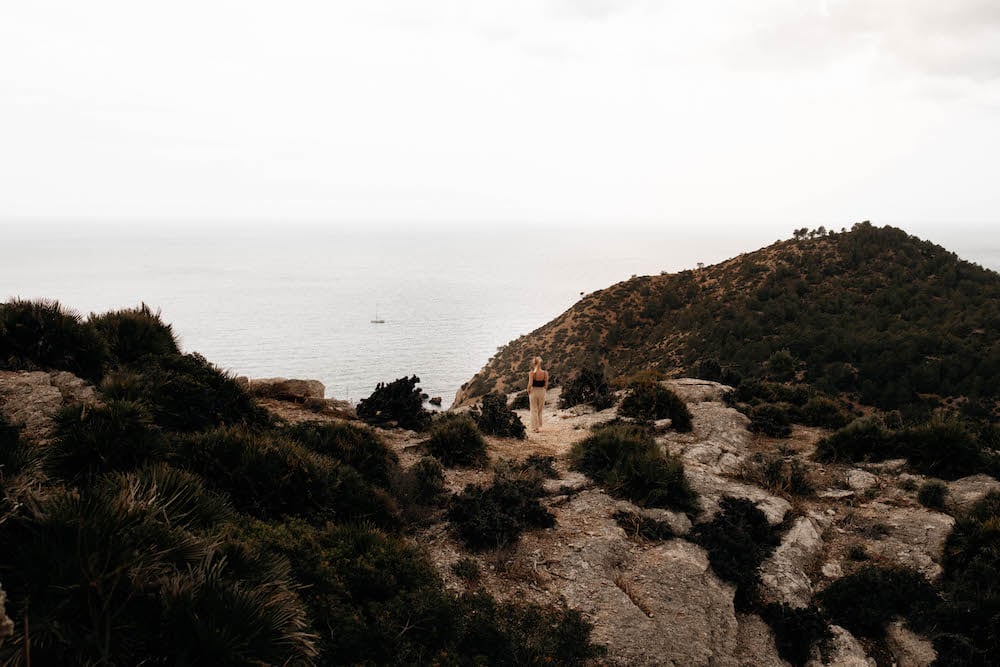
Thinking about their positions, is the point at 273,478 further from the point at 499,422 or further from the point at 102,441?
the point at 499,422

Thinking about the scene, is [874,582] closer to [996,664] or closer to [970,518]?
[996,664]

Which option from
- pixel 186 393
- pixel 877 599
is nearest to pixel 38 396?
pixel 186 393

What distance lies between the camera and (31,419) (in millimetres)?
6621

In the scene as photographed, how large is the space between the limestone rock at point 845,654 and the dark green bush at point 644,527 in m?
2.28

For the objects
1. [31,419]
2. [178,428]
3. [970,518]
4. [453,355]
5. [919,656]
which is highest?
[31,419]

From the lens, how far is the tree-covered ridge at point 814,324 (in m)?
32.6

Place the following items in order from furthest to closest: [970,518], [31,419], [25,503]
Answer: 1. [970,518]
2. [31,419]
3. [25,503]

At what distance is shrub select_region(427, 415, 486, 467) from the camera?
34.3 ft

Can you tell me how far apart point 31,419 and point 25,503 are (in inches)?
173

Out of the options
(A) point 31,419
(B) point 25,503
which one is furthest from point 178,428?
(B) point 25,503

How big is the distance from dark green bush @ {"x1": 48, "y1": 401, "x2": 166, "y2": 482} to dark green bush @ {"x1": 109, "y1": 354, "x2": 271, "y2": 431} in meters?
1.39

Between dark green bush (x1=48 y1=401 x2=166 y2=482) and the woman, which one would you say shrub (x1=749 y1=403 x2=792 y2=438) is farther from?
dark green bush (x1=48 y1=401 x2=166 y2=482)

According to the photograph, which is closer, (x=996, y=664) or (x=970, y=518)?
(x=996, y=664)

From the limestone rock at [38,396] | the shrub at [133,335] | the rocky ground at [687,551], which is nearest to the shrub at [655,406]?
the rocky ground at [687,551]
